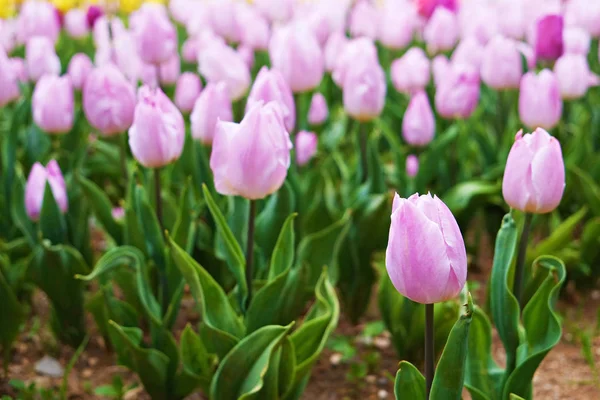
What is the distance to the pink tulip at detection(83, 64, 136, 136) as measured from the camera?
2.15 metres

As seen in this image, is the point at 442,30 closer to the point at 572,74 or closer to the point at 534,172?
the point at 572,74

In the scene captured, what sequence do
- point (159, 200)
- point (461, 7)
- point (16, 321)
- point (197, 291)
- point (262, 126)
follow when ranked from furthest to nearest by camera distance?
1. point (461, 7)
2. point (16, 321)
3. point (159, 200)
4. point (197, 291)
5. point (262, 126)

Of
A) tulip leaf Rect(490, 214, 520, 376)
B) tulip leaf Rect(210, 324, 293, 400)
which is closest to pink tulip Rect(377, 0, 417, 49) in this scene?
tulip leaf Rect(490, 214, 520, 376)

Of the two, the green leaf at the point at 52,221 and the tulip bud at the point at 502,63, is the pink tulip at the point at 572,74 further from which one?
the green leaf at the point at 52,221

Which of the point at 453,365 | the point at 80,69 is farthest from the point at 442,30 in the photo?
the point at 453,365

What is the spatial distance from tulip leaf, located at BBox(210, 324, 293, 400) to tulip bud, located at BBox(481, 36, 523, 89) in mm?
1417

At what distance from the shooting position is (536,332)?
1621 millimetres

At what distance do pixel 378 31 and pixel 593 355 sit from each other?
7.22 feet

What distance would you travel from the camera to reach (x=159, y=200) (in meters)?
1.98

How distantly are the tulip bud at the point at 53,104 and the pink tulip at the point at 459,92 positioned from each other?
1.18 metres

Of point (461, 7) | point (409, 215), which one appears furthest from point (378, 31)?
point (409, 215)

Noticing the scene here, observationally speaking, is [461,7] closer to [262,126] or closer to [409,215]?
[262,126]

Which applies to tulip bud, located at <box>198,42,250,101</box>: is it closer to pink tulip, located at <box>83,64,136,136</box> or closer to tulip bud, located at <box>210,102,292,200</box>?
pink tulip, located at <box>83,64,136,136</box>

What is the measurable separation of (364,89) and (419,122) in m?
0.34
